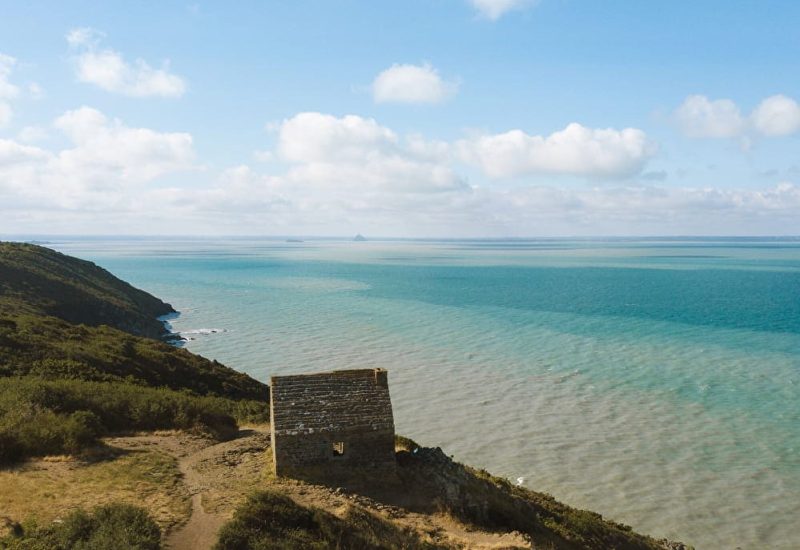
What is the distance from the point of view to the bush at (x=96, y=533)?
1437 centimetres

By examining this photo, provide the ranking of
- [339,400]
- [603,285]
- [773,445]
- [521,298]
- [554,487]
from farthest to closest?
[603,285] → [521,298] → [773,445] → [554,487] → [339,400]

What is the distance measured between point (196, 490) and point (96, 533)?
4.90 meters

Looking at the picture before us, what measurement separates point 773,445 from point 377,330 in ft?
155

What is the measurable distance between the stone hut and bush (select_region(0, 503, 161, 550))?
17.4 feet

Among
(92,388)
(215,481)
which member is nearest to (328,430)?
(215,481)

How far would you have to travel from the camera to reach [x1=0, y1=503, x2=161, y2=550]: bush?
14.4m

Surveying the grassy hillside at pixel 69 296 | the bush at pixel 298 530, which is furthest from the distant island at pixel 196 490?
the grassy hillside at pixel 69 296

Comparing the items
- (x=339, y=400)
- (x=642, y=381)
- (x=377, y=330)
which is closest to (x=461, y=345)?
(x=377, y=330)

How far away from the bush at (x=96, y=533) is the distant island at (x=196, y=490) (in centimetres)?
5

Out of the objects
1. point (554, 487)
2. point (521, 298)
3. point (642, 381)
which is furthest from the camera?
point (521, 298)

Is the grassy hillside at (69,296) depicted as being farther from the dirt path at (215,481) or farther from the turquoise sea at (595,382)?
the dirt path at (215,481)

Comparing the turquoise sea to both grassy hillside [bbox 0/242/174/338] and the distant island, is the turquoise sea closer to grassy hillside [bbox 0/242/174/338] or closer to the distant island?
the distant island

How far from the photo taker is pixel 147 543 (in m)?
14.8

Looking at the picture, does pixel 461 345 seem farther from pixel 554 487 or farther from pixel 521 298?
pixel 521 298
